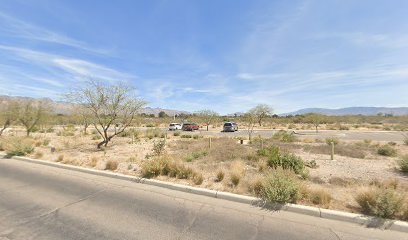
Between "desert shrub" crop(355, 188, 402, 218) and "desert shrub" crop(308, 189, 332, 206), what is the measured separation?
2.34ft

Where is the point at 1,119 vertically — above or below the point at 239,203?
above

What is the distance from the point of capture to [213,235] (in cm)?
442

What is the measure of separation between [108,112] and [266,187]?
15.2 m

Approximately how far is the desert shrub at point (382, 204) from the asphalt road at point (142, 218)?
0.51m

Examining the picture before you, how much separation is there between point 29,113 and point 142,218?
29.0m

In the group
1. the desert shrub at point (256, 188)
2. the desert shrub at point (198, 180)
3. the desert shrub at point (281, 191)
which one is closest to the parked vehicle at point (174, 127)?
the desert shrub at point (198, 180)

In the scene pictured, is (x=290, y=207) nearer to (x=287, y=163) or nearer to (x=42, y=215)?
(x=287, y=163)

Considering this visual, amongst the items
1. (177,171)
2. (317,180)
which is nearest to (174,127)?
(177,171)

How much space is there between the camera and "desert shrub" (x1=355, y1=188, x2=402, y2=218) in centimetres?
486

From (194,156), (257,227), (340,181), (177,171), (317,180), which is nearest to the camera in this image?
(257,227)

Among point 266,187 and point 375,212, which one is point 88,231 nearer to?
point 266,187

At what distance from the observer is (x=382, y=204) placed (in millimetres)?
4930

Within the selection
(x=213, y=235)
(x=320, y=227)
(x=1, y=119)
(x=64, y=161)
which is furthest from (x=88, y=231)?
(x=1, y=119)

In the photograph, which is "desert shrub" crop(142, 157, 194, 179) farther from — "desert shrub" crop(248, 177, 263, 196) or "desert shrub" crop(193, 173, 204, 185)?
"desert shrub" crop(248, 177, 263, 196)
